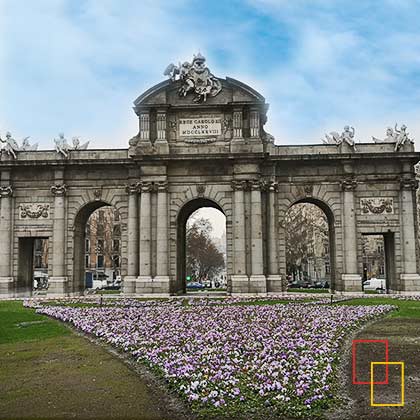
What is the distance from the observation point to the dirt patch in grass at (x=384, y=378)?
8688mm

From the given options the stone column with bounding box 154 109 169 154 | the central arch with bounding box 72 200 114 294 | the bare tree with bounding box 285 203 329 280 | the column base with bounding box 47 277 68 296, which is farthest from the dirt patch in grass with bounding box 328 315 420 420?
the bare tree with bounding box 285 203 329 280

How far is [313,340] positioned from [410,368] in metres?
3.96

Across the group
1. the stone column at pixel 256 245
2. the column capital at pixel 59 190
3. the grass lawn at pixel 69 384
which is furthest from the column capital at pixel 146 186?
the grass lawn at pixel 69 384

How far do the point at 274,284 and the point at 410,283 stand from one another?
9383 mm

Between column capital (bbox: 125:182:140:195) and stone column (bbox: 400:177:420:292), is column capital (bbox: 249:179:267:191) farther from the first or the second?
stone column (bbox: 400:177:420:292)

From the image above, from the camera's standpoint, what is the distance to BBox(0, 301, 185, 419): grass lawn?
8.82 meters

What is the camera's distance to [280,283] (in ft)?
120

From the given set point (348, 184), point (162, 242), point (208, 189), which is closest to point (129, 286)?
point (162, 242)

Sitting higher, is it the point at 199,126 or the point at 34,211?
the point at 199,126

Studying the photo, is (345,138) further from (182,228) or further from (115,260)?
(115,260)

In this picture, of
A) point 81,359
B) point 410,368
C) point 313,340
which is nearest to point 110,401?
point 81,359

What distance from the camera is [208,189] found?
3766 cm

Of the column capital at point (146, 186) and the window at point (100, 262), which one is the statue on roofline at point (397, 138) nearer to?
the column capital at point (146, 186)

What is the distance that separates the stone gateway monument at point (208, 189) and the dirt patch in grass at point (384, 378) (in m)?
19.5
